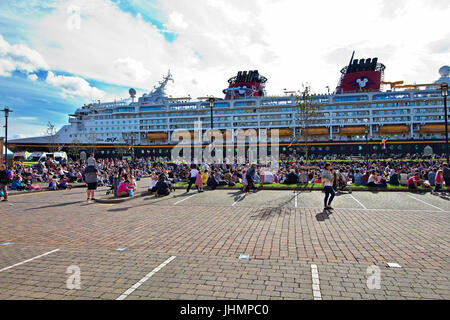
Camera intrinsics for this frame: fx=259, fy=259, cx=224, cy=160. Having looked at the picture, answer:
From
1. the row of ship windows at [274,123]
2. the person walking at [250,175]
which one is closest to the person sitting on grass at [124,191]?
the person walking at [250,175]

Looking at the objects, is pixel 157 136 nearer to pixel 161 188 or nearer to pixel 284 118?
pixel 284 118

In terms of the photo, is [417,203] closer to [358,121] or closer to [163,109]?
[358,121]

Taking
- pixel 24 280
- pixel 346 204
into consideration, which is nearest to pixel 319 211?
pixel 346 204

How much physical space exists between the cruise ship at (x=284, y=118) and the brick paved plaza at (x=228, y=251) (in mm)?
40087

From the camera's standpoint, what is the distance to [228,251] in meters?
5.20

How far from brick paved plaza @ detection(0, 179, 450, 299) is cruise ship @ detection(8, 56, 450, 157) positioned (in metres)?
40.1

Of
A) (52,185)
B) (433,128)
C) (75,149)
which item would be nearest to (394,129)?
(433,128)

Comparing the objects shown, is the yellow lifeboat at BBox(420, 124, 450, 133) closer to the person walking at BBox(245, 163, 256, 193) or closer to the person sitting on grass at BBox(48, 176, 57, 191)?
the person walking at BBox(245, 163, 256, 193)

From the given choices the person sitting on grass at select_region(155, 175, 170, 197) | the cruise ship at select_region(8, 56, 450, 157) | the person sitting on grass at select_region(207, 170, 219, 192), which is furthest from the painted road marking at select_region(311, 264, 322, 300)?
the cruise ship at select_region(8, 56, 450, 157)

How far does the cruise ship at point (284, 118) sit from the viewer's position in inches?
2052

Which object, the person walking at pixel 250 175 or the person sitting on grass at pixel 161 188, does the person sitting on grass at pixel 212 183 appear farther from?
the person sitting on grass at pixel 161 188

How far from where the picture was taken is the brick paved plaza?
12.0 feet

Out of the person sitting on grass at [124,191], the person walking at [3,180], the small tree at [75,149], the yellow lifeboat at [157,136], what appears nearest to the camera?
the person walking at [3,180]
